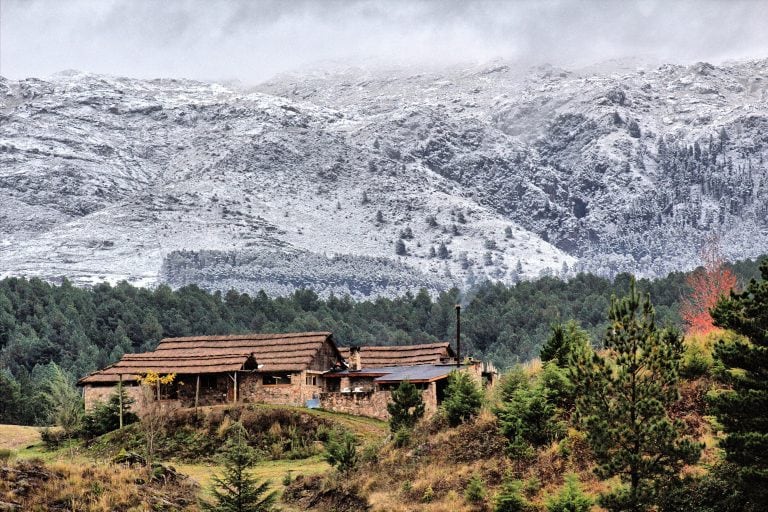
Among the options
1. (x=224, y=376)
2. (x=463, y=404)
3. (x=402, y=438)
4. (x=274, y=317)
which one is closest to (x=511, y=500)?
(x=463, y=404)

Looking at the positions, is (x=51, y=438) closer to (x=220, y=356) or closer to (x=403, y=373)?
(x=220, y=356)

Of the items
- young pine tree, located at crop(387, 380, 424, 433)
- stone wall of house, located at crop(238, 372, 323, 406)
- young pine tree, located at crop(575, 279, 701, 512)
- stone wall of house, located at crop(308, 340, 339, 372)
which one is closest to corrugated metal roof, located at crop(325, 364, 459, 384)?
stone wall of house, located at crop(308, 340, 339, 372)

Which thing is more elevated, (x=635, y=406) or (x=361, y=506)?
(x=635, y=406)

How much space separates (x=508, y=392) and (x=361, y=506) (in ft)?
23.2

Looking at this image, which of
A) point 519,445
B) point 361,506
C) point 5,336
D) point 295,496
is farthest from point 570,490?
point 5,336

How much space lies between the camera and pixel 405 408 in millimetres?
45750

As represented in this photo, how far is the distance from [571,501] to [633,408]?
3981mm

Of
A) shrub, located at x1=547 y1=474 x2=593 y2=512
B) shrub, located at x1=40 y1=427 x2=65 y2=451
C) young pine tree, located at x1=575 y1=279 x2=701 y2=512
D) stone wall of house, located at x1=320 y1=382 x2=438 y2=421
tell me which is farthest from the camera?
stone wall of house, located at x1=320 y1=382 x2=438 y2=421

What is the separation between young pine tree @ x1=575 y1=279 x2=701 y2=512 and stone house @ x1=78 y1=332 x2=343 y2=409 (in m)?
41.1

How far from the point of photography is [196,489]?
38.5 metres

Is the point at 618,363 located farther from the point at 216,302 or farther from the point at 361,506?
the point at 216,302

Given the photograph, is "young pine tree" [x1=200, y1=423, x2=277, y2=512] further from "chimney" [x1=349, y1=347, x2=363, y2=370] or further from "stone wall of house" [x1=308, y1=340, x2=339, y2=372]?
"chimney" [x1=349, y1=347, x2=363, y2=370]

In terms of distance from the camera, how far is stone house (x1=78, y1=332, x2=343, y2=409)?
65.1 metres

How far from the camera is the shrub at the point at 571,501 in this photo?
27.9m
